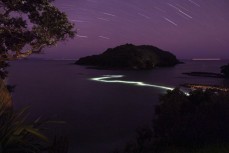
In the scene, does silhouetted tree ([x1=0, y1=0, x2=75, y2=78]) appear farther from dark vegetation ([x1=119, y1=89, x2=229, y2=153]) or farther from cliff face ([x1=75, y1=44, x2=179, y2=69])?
cliff face ([x1=75, y1=44, x2=179, y2=69])

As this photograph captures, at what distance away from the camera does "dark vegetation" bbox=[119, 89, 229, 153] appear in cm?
930

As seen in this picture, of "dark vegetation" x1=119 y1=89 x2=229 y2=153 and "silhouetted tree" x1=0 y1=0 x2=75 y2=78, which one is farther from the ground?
"silhouetted tree" x1=0 y1=0 x2=75 y2=78

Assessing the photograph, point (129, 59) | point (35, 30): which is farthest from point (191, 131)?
point (129, 59)

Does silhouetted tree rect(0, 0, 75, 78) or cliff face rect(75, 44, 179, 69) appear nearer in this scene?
silhouetted tree rect(0, 0, 75, 78)

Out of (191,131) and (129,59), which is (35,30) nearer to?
(191,131)

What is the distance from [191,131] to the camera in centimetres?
984

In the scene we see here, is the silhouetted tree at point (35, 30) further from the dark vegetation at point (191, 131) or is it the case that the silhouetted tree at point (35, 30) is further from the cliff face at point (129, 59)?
the cliff face at point (129, 59)

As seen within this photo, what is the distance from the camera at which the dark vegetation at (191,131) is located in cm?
930

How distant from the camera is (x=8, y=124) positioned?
6699 millimetres

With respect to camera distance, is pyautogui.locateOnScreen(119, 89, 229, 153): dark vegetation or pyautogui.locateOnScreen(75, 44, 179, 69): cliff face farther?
pyautogui.locateOnScreen(75, 44, 179, 69): cliff face

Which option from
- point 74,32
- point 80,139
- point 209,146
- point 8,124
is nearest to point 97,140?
point 80,139

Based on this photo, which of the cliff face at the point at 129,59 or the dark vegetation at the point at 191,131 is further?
the cliff face at the point at 129,59

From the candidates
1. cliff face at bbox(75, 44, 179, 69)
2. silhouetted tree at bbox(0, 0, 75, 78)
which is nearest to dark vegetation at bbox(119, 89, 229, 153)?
silhouetted tree at bbox(0, 0, 75, 78)

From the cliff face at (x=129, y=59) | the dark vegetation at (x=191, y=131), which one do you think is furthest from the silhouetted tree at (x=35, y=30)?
the cliff face at (x=129, y=59)
